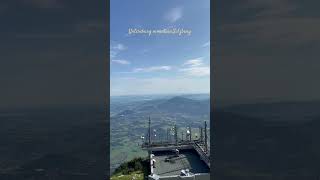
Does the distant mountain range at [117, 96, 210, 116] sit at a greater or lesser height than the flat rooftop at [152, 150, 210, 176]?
greater

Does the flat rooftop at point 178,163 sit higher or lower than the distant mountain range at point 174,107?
lower

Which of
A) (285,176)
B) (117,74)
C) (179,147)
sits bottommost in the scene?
(285,176)

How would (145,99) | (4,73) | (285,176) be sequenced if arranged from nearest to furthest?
(4,73) < (145,99) < (285,176)

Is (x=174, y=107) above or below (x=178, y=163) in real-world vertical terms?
above

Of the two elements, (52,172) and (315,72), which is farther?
(315,72)

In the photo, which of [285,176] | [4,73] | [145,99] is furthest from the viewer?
[285,176]

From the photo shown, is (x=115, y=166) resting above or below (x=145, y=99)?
A: below

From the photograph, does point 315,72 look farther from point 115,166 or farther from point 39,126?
point 39,126

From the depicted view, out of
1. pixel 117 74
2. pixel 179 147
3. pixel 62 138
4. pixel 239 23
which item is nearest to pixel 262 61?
pixel 239 23
